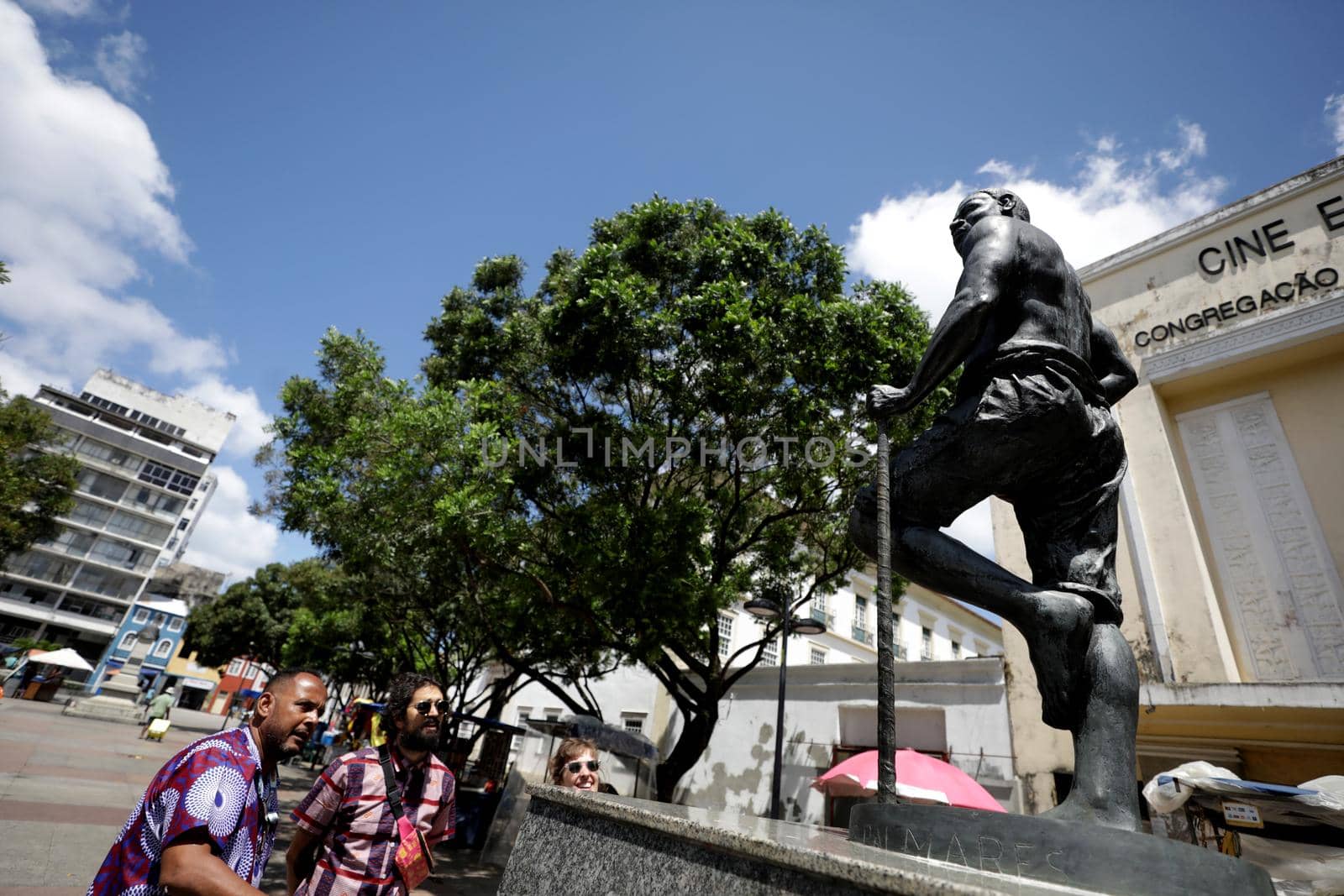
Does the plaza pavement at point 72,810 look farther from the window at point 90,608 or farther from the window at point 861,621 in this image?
the window at point 90,608

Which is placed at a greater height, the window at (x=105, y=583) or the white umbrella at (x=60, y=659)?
the window at (x=105, y=583)

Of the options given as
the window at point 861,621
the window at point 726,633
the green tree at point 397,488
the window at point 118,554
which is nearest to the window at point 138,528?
the window at point 118,554

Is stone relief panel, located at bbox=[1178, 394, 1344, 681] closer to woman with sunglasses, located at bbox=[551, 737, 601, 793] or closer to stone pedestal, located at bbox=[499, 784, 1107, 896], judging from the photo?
woman with sunglasses, located at bbox=[551, 737, 601, 793]

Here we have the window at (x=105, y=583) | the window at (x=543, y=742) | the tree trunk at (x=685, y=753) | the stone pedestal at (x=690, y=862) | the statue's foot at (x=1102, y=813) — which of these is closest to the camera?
the stone pedestal at (x=690, y=862)

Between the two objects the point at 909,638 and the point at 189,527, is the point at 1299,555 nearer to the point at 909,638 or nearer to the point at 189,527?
the point at 909,638

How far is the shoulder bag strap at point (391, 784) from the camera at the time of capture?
2521 millimetres

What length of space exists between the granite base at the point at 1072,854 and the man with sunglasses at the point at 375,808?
1.75 metres

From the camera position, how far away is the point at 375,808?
252 cm

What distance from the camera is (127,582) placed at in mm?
50969

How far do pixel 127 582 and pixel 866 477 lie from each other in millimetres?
60538

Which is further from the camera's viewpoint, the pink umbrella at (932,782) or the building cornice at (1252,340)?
the building cornice at (1252,340)

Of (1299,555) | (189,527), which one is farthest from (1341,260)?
(189,527)

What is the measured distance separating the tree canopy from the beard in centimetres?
550

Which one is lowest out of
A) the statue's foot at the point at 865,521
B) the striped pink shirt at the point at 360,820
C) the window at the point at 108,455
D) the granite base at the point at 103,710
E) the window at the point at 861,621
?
the granite base at the point at 103,710
